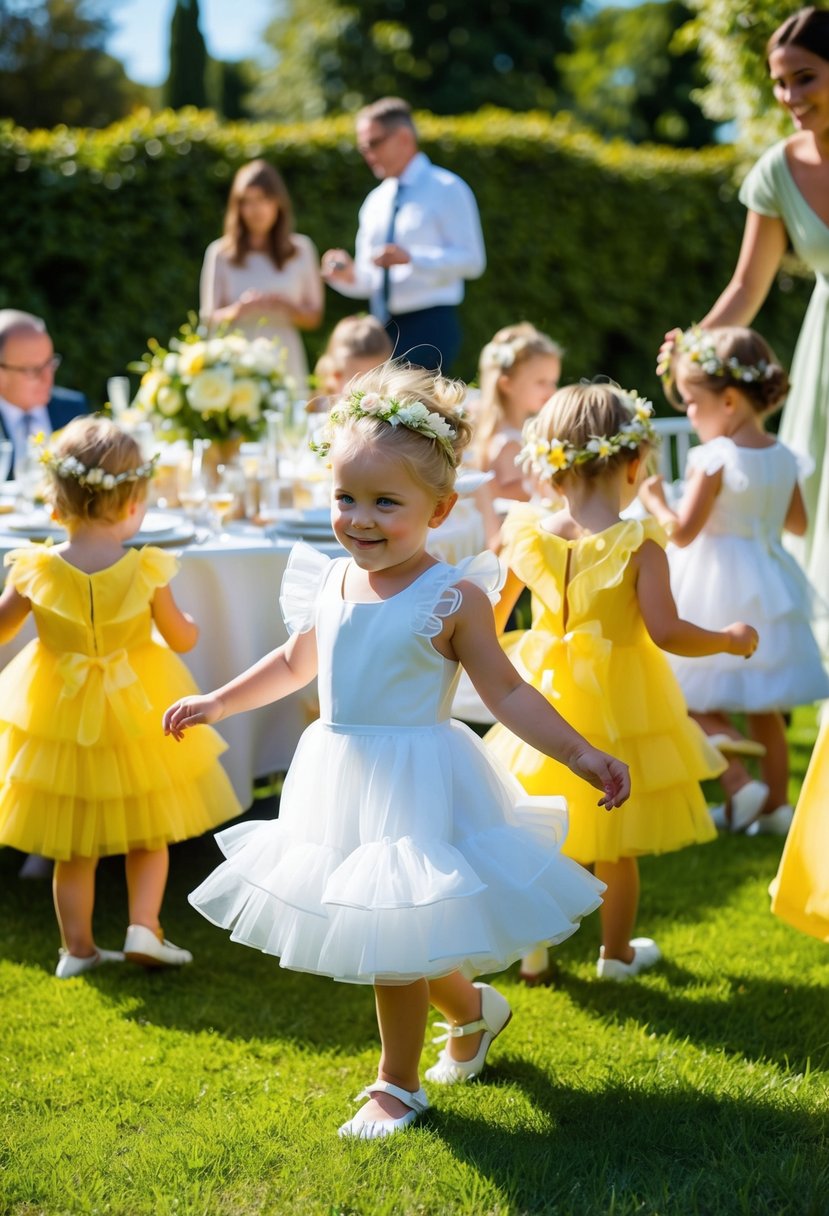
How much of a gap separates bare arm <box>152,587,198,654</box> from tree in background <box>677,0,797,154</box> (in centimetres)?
492

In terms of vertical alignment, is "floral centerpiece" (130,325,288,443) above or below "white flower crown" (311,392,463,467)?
above

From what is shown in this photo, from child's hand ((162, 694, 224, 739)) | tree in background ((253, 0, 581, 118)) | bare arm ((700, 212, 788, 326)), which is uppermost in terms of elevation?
tree in background ((253, 0, 581, 118))

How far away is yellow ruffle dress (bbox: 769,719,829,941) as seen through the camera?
107 inches

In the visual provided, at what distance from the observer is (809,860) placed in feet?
9.03

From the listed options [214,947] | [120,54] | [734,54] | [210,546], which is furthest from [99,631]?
[120,54]

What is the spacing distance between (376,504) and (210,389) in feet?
6.97

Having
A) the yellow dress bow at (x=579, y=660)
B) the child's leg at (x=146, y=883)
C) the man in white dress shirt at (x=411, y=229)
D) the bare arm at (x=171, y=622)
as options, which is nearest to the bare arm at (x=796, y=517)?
the yellow dress bow at (x=579, y=660)

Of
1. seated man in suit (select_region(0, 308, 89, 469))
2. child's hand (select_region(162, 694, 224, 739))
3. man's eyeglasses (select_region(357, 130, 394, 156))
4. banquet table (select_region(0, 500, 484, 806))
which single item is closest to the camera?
child's hand (select_region(162, 694, 224, 739))

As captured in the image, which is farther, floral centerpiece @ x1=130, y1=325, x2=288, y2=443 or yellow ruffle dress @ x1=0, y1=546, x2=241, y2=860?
floral centerpiece @ x1=130, y1=325, x2=288, y2=443

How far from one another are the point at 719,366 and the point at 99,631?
2.15 metres

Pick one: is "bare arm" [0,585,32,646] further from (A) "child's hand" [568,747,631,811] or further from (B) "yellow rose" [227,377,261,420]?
(A) "child's hand" [568,747,631,811]

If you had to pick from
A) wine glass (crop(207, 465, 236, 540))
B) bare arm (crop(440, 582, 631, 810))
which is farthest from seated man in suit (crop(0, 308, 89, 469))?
bare arm (crop(440, 582, 631, 810))

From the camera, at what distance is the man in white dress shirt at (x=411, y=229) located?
6.54 m

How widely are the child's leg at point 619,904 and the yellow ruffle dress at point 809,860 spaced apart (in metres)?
0.48
